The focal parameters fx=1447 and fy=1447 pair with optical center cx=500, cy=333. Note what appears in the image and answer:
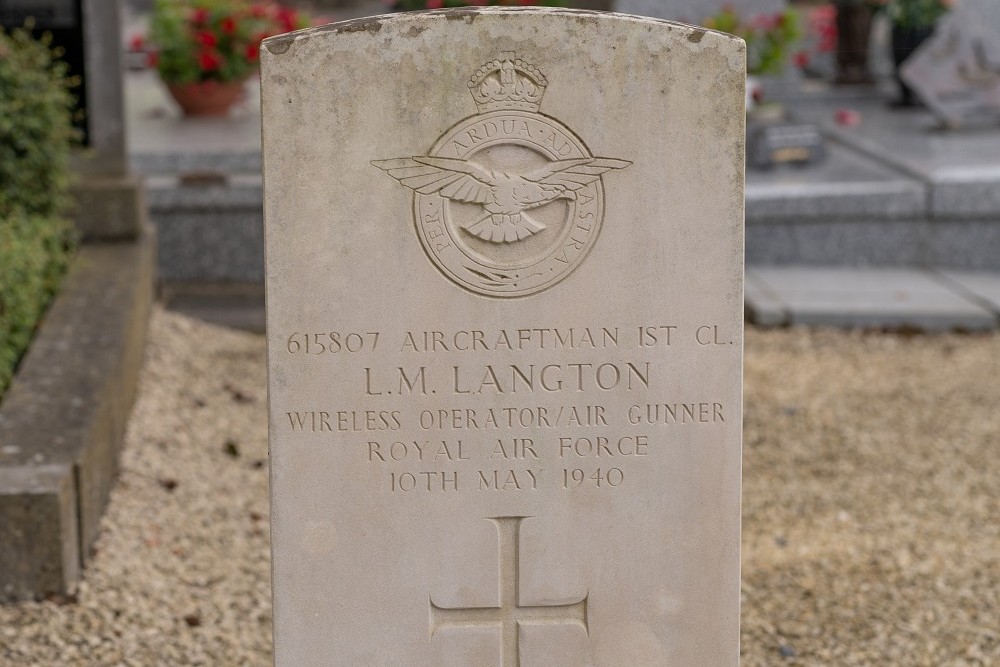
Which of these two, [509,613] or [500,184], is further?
[509,613]

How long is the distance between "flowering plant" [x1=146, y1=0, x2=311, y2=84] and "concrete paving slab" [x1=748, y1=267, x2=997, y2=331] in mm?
3239

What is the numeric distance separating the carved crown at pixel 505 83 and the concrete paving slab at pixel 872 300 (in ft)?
14.1

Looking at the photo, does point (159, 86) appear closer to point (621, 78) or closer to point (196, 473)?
point (196, 473)

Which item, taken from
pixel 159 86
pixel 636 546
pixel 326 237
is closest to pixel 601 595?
pixel 636 546

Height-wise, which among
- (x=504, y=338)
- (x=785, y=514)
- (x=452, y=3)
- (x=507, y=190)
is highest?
(x=452, y=3)

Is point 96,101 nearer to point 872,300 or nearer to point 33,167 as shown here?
point 33,167

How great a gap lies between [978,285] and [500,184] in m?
5.22

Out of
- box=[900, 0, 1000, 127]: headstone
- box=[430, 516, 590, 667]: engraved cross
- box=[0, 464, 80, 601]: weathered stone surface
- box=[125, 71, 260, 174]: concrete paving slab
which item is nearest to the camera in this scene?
box=[430, 516, 590, 667]: engraved cross

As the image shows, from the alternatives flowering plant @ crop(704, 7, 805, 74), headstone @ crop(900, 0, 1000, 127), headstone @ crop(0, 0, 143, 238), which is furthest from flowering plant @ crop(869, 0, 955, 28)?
headstone @ crop(0, 0, 143, 238)

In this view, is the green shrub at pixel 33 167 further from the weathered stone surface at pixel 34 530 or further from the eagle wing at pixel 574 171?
the eagle wing at pixel 574 171

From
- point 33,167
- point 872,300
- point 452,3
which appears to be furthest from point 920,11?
point 33,167

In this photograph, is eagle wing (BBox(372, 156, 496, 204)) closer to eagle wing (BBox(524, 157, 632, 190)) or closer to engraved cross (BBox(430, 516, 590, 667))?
eagle wing (BBox(524, 157, 632, 190))

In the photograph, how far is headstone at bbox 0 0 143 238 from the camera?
623 centimetres

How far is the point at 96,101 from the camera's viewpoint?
637cm
